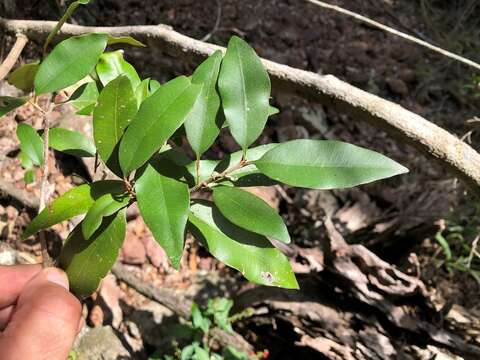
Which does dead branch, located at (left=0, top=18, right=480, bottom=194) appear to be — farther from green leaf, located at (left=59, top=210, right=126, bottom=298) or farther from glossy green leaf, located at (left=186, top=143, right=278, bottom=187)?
green leaf, located at (left=59, top=210, right=126, bottom=298)

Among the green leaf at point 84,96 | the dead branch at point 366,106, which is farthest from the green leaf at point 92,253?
the dead branch at point 366,106

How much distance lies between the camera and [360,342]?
184cm

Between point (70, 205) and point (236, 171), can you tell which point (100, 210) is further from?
point (236, 171)

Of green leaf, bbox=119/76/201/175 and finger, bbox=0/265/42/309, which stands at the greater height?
green leaf, bbox=119/76/201/175

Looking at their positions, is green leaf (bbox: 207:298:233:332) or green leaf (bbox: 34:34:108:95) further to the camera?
green leaf (bbox: 207:298:233:332)

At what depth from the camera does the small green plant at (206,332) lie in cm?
175

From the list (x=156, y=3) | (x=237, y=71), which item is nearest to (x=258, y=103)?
(x=237, y=71)

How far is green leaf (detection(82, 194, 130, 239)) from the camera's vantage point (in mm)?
807

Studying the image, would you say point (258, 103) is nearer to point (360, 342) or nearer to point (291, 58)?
point (360, 342)

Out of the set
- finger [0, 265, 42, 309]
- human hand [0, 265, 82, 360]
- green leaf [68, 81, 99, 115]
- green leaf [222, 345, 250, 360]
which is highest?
green leaf [68, 81, 99, 115]

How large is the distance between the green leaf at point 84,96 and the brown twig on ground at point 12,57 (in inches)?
17.0

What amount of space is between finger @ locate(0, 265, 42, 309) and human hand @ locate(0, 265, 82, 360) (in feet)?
0.29

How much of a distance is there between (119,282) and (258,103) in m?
1.53

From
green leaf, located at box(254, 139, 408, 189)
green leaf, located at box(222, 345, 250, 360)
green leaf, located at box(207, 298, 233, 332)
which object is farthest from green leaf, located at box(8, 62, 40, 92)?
green leaf, located at box(222, 345, 250, 360)
